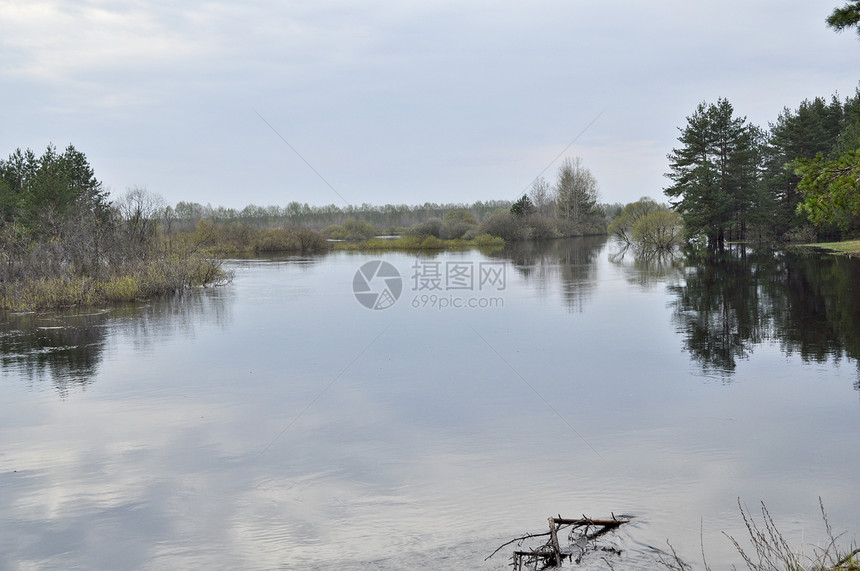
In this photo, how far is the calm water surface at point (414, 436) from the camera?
5203 mm

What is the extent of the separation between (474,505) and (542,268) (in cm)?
2590

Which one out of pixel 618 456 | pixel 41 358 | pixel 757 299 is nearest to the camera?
pixel 618 456

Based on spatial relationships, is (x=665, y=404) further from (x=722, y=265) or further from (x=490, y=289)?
(x=722, y=265)

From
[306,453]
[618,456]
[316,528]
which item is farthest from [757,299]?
[316,528]

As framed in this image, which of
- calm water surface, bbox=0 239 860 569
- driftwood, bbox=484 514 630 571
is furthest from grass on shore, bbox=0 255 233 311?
driftwood, bbox=484 514 630 571

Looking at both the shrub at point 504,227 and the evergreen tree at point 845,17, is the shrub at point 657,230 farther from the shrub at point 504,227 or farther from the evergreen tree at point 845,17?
the evergreen tree at point 845,17

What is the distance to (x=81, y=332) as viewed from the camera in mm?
Result: 14852

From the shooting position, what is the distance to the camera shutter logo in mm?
19953

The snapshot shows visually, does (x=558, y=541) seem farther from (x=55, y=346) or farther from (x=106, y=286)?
(x=106, y=286)

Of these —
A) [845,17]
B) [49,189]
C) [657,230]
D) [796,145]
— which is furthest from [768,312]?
[796,145]

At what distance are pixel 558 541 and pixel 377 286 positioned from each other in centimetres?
2015

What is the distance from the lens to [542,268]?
31016 millimetres

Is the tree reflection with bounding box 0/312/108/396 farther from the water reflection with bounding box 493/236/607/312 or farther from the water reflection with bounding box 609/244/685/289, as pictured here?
the water reflection with bounding box 609/244/685/289

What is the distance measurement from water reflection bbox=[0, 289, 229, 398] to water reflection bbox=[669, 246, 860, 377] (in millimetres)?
9766
